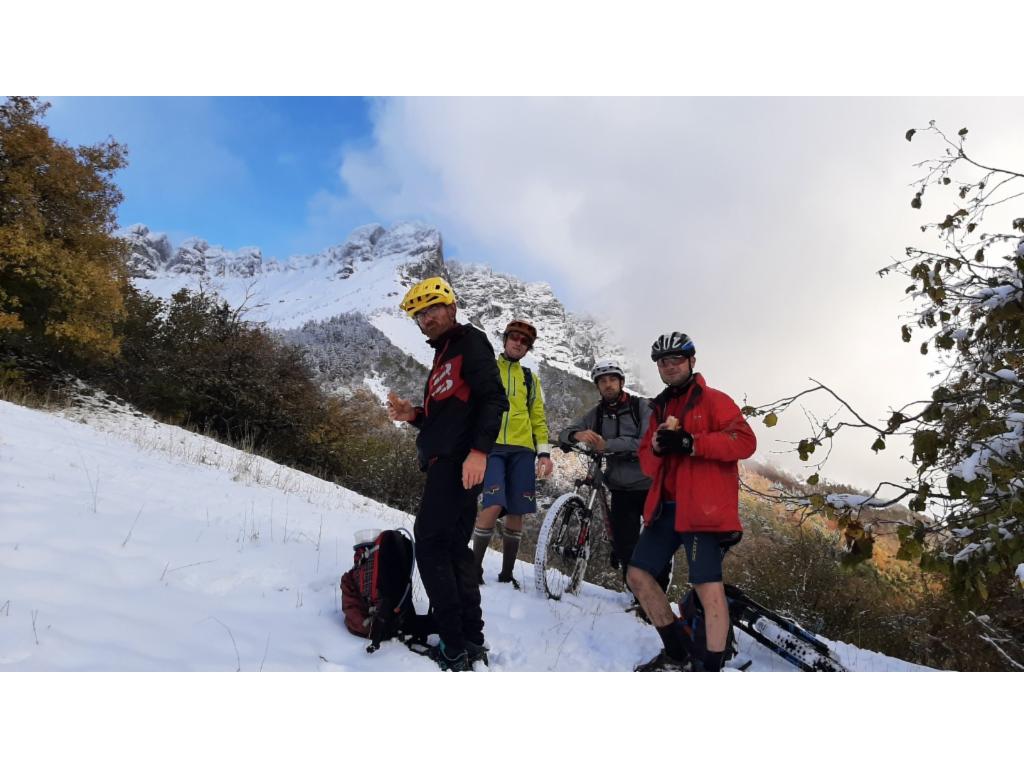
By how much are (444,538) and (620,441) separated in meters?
2.41

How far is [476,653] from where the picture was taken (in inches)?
139

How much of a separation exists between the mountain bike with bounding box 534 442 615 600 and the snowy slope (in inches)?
10.4

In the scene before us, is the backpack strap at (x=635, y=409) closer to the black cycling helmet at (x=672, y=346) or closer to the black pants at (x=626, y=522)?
the black pants at (x=626, y=522)

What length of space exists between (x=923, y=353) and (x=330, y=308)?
4068 inches

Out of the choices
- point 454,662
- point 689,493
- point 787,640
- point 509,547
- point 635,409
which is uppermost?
point 635,409

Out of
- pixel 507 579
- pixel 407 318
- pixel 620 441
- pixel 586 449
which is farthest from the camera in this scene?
pixel 407 318

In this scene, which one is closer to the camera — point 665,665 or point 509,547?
point 665,665

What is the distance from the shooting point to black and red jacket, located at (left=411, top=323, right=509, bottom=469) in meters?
3.45

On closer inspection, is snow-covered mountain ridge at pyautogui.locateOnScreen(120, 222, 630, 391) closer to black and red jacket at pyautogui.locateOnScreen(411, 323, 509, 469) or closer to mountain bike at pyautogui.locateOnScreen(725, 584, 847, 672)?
mountain bike at pyautogui.locateOnScreen(725, 584, 847, 672)

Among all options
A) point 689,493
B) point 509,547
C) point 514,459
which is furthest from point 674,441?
point 509,547

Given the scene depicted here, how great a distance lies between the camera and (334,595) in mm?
4062

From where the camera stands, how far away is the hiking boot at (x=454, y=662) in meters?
3.40

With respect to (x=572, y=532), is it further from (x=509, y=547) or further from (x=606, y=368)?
(x=606, y=368)

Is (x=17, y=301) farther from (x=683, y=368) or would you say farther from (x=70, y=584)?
(x=683, y=368)
